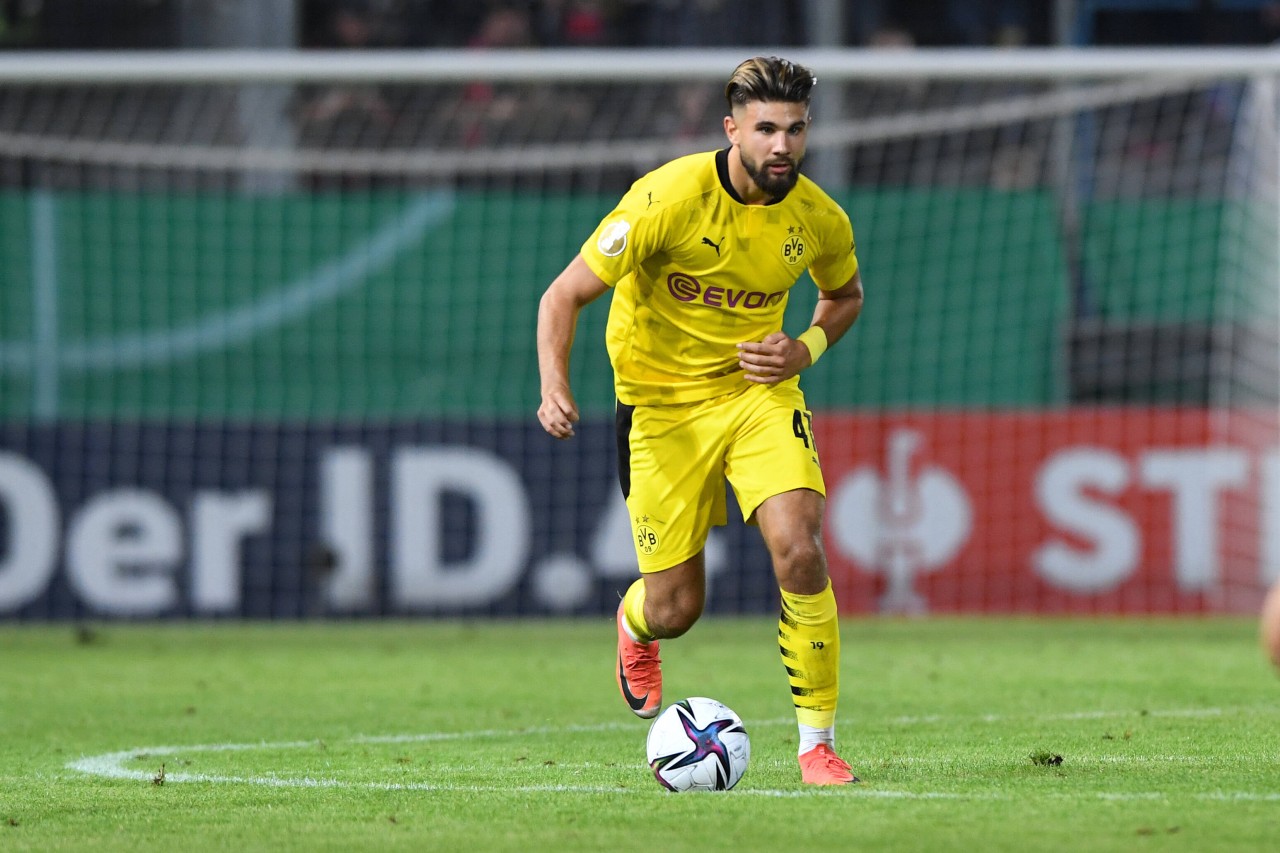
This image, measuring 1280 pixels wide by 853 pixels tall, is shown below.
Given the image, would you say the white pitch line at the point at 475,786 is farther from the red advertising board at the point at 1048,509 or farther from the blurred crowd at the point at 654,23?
the blurred crowd at the point at 654,23

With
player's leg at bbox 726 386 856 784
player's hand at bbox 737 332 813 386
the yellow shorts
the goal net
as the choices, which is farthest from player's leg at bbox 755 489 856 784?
the goal net

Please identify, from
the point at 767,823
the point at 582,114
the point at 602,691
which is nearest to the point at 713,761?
the point at 767,823

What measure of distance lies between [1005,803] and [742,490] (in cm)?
136

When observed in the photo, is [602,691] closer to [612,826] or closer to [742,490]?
[742,490]

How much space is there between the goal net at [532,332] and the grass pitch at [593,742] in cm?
45

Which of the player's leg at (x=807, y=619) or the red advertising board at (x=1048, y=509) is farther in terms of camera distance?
the red advertising board at (x=1048, y=509)

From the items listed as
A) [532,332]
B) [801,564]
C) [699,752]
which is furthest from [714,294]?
[532,332]

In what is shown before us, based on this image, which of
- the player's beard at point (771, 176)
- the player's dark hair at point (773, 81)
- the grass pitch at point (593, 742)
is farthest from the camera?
the player's beard at point (771, 176)

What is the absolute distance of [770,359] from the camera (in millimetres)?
5848

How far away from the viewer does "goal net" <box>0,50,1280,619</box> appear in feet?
37.5

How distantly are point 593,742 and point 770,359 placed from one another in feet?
5.20

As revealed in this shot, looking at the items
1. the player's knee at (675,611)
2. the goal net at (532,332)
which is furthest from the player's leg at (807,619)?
the goal net at (532,332)

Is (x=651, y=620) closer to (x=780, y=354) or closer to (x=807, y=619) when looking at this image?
(x=807, y=619)

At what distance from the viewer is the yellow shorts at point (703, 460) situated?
5777mm
